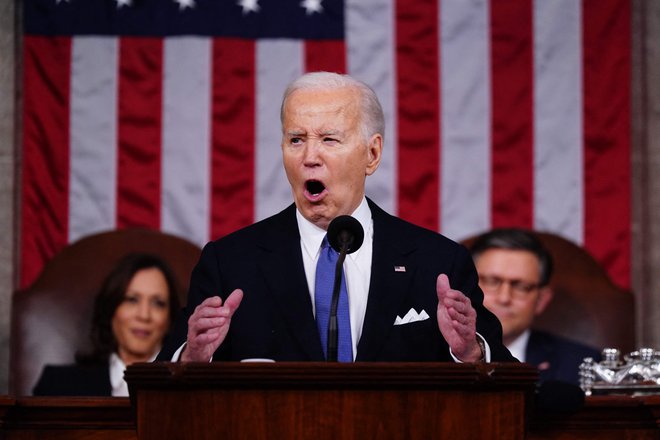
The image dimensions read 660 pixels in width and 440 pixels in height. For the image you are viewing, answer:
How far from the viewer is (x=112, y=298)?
5402 mm

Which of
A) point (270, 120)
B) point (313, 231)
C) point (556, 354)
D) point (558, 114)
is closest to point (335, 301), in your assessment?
point (313, 231)

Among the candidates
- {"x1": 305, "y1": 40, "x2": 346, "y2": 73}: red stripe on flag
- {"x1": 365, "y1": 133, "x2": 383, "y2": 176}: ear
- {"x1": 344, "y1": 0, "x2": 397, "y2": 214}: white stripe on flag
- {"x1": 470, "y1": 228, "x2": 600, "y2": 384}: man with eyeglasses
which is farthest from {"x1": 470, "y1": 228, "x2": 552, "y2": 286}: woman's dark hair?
{"x1": 365, "y1": 133, "x2": 383, "y2": 176}: ear

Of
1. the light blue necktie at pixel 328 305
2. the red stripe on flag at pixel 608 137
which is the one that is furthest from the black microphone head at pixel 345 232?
the red stripe on flag at pixel 608 137

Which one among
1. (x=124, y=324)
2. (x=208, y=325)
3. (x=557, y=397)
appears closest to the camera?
(x=208, y=325)

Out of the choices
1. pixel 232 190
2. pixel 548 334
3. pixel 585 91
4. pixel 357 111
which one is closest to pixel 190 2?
pixel 232 190

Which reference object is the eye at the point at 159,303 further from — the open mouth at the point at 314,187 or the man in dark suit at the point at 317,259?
the open mouth at the point at 314,187

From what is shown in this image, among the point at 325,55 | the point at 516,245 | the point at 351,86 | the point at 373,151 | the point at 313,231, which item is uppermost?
the point at 325,55

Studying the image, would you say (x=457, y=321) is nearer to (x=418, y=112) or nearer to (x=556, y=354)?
(x=556, y=354)

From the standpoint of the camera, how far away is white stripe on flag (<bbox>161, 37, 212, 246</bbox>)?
6117mm

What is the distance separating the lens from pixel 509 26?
6.19m

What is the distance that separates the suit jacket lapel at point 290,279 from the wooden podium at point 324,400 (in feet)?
2.02

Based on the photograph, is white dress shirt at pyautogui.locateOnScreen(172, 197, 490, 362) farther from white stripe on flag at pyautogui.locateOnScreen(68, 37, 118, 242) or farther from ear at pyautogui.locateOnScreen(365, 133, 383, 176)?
white stripe on flag at pyautogui.locateOnScreen(68, 37, 118, 242)

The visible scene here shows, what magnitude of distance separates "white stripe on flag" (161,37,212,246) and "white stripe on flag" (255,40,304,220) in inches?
10.5

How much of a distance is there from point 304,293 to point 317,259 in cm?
13
